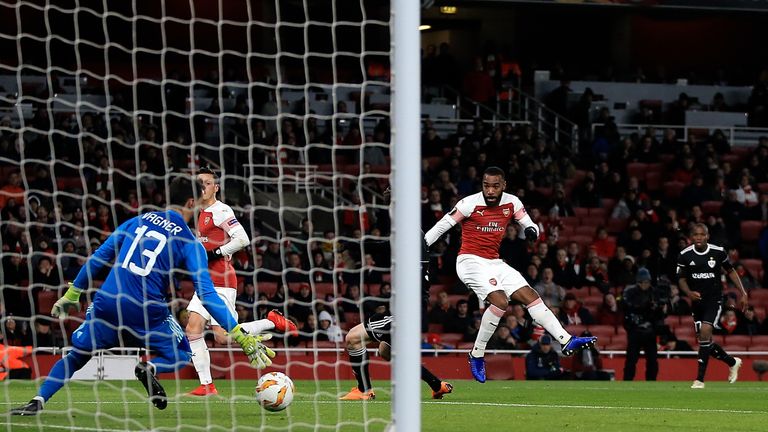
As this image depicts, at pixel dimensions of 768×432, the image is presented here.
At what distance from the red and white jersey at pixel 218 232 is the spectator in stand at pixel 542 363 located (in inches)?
238

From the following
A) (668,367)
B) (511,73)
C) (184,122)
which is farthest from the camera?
(511,73)

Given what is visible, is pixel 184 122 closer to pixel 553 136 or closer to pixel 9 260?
pixel 9 260

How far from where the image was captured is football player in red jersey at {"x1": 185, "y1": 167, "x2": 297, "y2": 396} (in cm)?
1138

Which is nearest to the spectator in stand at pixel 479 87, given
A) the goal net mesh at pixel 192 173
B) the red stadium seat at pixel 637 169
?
the goal net mesh at pixel 192 173

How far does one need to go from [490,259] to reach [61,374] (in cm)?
501

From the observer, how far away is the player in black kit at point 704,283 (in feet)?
48.8

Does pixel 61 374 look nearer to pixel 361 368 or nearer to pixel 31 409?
pixel 31 409

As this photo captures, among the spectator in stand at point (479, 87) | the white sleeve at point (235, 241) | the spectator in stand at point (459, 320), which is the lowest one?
the spectator in stand at point (459, 320)

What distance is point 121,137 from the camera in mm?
18281

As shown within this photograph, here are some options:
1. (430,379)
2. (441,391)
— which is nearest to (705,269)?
(441,391)

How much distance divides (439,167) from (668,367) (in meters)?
5.40

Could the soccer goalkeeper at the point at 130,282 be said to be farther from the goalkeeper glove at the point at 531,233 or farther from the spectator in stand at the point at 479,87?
the spectator in stand at the point at 479,87

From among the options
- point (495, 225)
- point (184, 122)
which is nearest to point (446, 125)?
point (184, 122)

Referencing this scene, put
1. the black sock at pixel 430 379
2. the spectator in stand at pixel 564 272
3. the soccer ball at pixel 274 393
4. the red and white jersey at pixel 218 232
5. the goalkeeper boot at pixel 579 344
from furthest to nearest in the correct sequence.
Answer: the spectator in stand at pixel 564 272 → the red and white jersey at pixel 218 232 → the goalkeeper boot at pixel 579 344 → the black sock at pixel 430 379 → the soccer ball at pixel 274 393
